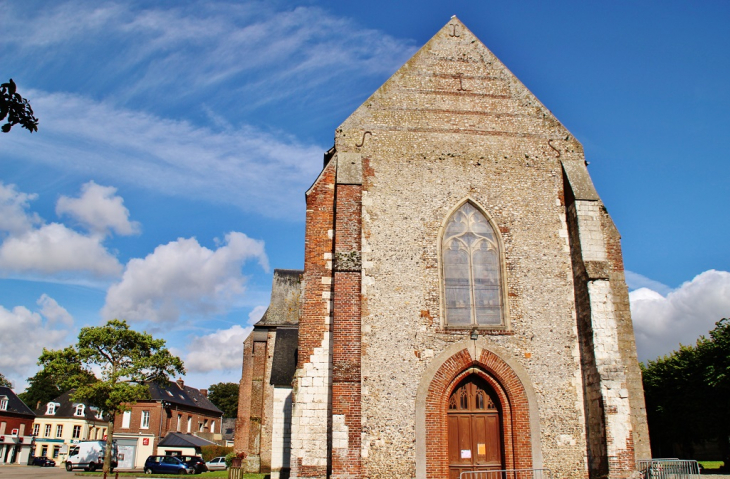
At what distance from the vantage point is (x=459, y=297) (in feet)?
42.3

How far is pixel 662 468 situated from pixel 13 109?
1305 centimetres

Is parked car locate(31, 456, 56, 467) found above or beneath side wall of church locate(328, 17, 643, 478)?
beneath

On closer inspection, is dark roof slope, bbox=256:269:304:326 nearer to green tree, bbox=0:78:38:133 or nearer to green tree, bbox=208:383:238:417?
green tree, bbox=0:78:38:133

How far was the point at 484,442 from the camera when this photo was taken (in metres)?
12.0

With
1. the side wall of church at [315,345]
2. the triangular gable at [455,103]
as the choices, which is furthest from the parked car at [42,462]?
the triangular gable at [455,103]

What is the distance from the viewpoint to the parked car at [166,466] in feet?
109

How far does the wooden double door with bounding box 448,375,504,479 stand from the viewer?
39.0ft

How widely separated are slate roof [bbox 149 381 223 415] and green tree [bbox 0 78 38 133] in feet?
154

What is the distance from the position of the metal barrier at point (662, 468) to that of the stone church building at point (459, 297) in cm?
26

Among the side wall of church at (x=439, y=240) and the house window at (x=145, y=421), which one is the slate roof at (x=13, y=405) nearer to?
the house window at (x=145, y=421)

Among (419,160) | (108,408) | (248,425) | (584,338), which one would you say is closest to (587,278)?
(584,338)

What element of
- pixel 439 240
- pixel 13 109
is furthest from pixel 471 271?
pixel 13 109

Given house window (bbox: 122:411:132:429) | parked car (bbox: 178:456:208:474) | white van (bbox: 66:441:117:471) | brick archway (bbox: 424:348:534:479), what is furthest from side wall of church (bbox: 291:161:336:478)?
house window (bbox: 122:411:132:429)

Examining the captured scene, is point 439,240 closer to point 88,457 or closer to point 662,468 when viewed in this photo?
point 662,468
